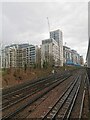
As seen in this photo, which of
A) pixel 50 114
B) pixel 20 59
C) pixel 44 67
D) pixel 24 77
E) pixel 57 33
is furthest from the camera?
pixel 57 33

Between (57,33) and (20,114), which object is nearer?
(20,114)

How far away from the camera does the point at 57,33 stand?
651 feet

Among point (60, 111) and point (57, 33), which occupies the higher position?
point (57, 33)

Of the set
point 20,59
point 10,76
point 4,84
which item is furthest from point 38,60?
point 4,84

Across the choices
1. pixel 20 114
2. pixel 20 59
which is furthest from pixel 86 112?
pixel 20 59

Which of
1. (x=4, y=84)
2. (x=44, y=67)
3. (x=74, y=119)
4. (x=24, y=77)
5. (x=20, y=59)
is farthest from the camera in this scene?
(x=44, y=67)

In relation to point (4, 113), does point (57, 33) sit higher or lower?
higher

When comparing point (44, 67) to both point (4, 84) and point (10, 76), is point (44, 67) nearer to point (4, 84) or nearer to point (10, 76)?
point (10, 76)

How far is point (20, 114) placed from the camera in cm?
1248

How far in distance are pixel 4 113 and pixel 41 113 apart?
2456mm

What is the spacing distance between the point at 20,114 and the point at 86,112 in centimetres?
431

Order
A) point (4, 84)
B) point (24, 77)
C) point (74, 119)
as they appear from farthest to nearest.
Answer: point (24, 77) < point (4, 84) < point (74, 119)

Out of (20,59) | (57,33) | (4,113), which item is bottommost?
(4,113)

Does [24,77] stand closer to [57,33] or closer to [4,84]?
[4,84]
